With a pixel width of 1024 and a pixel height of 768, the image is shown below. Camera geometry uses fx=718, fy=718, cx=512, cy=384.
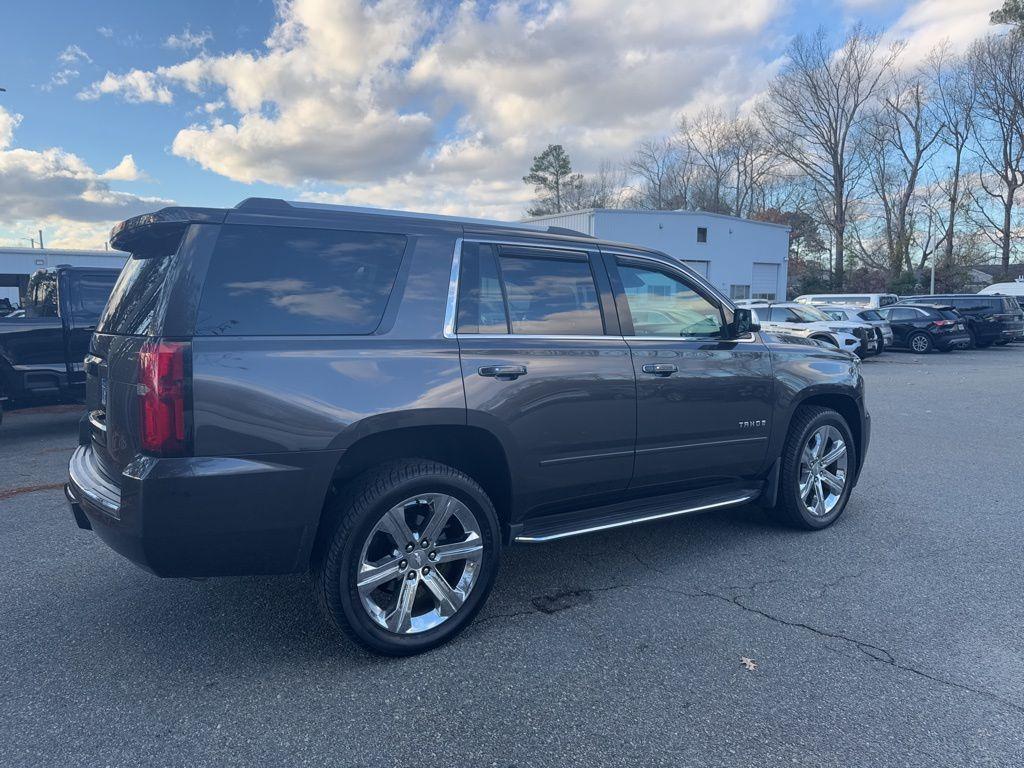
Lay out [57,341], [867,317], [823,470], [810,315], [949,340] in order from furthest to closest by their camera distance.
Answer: [949,340]
[867,317]
[810,315]
[57,341]
[823,470]

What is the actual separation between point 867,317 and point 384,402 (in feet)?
72.3

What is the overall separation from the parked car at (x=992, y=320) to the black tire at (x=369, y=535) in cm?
2471

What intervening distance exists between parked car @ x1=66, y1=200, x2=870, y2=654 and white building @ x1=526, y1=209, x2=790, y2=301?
90.1ft

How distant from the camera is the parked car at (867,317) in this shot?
67.3 ft

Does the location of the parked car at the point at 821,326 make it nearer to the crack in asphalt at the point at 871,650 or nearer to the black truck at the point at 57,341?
the black truck at the point at 57,341

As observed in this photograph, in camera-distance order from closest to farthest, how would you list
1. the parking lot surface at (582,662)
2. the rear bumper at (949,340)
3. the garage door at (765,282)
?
the parking lot surface at (582,662) → the rear bumper at (949,340) → the garage door at (765,282)

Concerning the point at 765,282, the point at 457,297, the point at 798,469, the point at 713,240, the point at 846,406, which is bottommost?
the point at 798,469

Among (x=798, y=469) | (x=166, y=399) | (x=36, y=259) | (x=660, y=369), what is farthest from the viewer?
(x=36, y=259)

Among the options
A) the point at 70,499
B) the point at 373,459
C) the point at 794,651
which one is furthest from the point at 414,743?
the point at 70,499

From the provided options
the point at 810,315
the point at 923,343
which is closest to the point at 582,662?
the point at 810,315

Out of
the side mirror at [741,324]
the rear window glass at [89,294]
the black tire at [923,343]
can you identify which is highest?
the rear window glass at [89,294]

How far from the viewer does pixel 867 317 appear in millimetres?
21828

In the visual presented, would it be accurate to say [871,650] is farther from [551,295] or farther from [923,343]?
[923,343]

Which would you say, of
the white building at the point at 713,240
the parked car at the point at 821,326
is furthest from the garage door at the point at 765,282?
the parked car at the point at 821,326
